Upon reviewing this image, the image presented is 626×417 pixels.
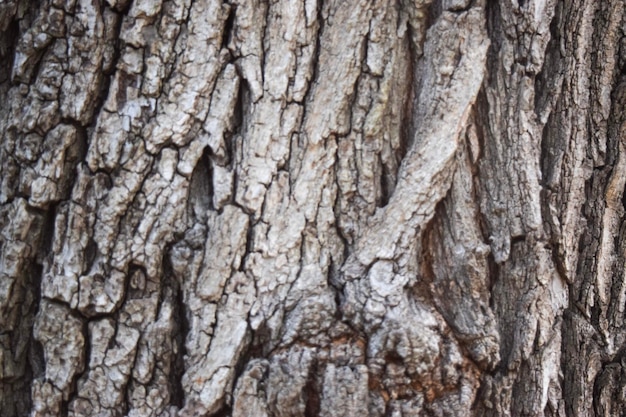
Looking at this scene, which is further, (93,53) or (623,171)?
(623,171)

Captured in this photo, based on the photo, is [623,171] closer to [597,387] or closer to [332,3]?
[597,387]

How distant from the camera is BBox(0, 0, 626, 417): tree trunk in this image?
5.01 ft

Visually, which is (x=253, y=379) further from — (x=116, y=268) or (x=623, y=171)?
(x=623, y=171)

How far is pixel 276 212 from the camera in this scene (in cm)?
156

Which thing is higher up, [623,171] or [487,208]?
[623,171]

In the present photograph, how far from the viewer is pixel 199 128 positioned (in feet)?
5.13

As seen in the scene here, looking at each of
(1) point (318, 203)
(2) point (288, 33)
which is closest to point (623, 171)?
(1) point (318, 203)

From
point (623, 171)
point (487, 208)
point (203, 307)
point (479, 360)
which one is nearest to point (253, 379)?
point (203, 307)

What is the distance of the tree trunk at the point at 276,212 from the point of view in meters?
1.53

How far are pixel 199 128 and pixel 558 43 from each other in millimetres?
973

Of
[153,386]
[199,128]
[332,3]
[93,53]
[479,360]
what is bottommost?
[153,386]

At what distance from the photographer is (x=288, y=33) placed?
1.58m

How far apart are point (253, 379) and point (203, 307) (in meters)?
0.21

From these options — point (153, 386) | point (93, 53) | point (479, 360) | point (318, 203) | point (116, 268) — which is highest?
point (93, 53)
